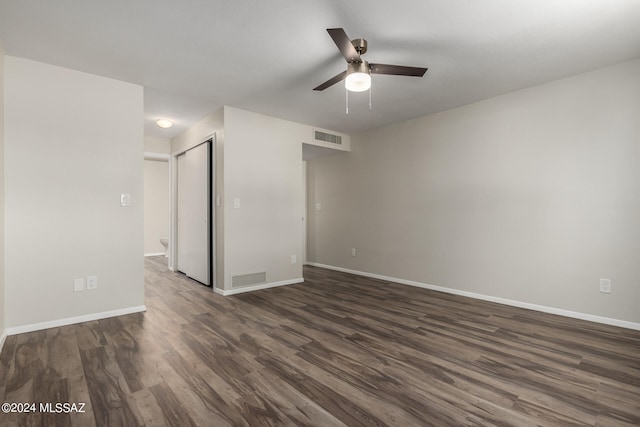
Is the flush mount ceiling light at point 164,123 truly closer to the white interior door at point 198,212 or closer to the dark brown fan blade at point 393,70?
the white interior door at point 198,212

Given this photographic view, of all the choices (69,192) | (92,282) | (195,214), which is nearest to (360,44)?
(69,192)

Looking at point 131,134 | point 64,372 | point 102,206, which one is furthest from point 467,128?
point 64,372

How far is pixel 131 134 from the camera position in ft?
10.7

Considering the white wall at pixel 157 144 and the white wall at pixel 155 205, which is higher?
the white wall at pixel 157 144

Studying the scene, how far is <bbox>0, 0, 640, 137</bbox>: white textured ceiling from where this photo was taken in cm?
207

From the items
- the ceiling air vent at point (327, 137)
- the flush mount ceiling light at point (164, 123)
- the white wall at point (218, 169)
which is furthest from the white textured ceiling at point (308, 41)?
the ceiling air vent at point (327, 137)

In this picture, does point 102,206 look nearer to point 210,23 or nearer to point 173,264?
point 210,23

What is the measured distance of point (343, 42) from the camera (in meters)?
2.07

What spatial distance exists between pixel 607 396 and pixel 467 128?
10.2 feet

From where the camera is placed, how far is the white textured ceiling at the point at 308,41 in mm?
2074

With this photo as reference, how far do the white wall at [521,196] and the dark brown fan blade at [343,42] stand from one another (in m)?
2.41

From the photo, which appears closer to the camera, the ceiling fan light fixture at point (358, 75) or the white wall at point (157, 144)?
the ceiling fan light fixture at point (358, 75)

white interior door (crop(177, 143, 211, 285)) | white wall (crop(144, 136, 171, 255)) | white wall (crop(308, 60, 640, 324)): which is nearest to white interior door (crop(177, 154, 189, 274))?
white interior door (crop(177, 143, 211, 285))

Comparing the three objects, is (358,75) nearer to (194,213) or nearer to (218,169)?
(218,169)
